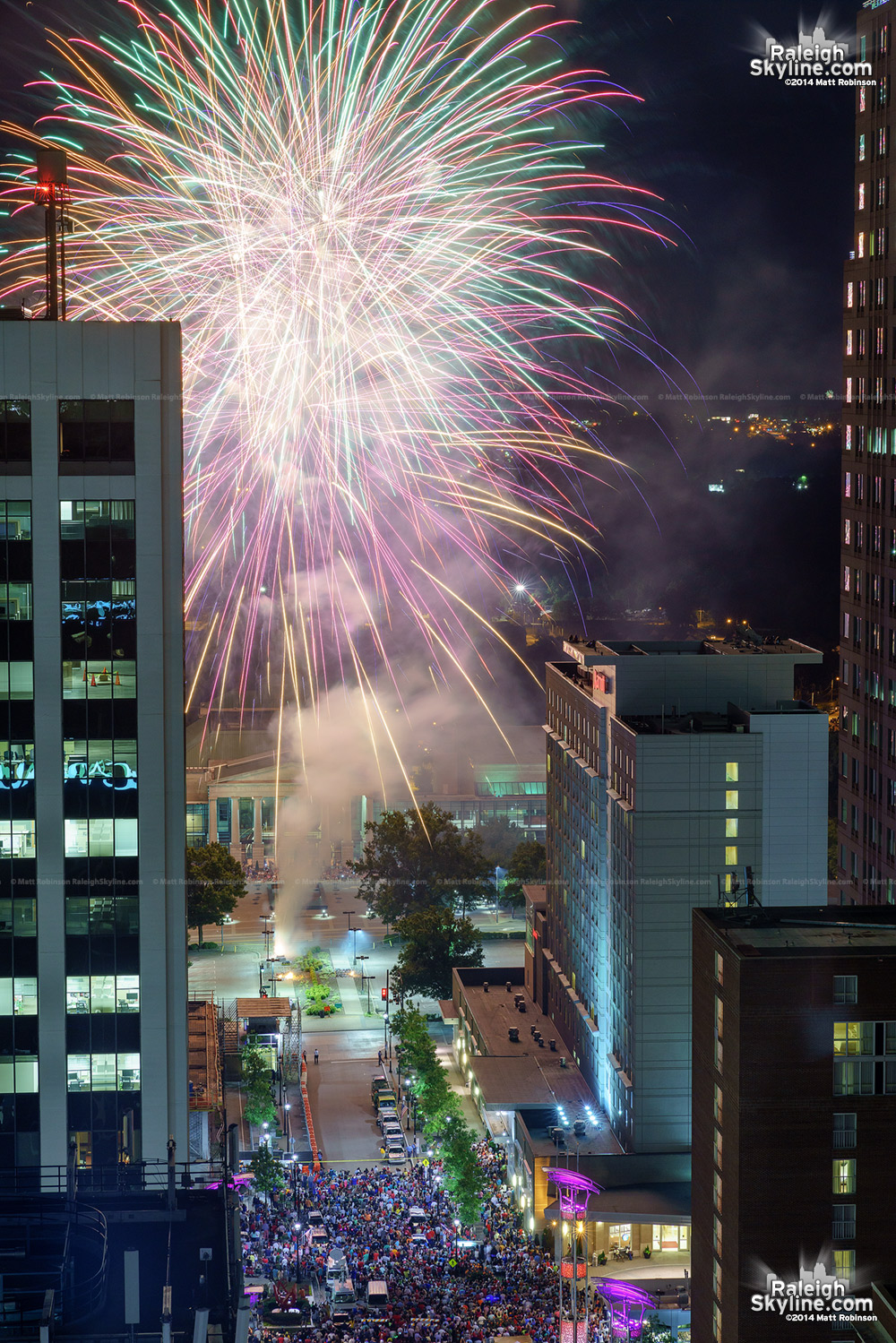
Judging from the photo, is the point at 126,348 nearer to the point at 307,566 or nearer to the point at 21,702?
the point at 21,702

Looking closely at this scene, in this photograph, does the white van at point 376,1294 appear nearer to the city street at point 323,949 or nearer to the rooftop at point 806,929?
the rooftop at point 806,929

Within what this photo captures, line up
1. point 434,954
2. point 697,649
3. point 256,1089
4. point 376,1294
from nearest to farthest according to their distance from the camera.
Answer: point 376,1294, point 256,1089, point 697,649, point 434,954

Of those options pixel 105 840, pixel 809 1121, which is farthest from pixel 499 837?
pixel 809 1121

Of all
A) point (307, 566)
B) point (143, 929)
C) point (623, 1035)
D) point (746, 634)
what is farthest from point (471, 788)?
point (143, 929)

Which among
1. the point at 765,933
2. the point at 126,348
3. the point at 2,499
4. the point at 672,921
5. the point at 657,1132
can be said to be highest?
the point at 126,348

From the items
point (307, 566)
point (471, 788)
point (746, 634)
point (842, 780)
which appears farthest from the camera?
point (307, 566)

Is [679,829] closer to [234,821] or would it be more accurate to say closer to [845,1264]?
[845,1264]

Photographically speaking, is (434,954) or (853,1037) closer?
(853,1037)
